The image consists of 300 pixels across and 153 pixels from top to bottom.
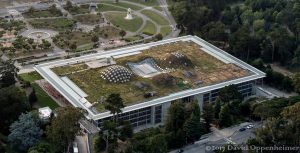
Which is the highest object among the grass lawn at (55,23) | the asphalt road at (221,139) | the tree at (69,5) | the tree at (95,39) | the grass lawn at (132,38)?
the tree at (69,5)

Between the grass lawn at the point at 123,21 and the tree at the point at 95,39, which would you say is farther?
the grass lawn at the point at 123,21

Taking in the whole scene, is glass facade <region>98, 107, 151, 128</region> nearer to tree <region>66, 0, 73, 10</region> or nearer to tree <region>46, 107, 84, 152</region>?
tree <region>46, 107, 84, 152</region>

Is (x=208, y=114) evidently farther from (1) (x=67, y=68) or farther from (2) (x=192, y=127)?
(1) (x=67, y=68)

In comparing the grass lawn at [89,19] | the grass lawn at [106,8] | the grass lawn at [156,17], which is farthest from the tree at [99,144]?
the grass lawn at [106,8]

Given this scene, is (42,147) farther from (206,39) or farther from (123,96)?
(206,39)

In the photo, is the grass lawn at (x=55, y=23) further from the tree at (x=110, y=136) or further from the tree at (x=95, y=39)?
the tree at (x=110, y=136)

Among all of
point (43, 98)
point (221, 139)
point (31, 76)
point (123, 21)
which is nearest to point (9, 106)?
point (43, 98)
